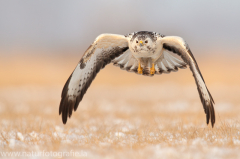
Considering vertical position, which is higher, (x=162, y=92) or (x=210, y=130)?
(x=162, y=92)

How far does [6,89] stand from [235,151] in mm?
17374

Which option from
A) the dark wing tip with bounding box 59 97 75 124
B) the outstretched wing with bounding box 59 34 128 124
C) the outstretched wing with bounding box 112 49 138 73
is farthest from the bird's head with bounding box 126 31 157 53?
the dark wing tip with bounding box 59 97 75 124

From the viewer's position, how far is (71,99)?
294 inches

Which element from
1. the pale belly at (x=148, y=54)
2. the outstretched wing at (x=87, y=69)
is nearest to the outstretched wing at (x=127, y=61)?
the pale belly at (x=148, y=54)

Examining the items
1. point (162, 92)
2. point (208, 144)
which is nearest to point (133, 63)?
point (208, 144)

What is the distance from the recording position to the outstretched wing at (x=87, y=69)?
7.41 metres

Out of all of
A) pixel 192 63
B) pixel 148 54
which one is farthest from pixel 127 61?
pixel 192 63

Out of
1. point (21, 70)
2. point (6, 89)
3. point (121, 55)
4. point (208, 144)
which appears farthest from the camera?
point (21, 70)

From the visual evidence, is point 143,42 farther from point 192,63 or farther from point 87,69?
point 87,69

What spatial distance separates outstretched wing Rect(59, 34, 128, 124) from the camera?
7406 mm

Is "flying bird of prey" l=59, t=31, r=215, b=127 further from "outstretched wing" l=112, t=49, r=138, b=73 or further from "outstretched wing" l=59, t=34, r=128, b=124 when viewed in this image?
"outstretched wing" l=112, t=49, r=138, b=73

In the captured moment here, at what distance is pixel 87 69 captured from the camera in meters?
7.62

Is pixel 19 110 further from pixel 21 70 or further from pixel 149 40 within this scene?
pixel 21 70

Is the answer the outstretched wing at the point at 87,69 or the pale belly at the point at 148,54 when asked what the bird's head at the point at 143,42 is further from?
the outstretched wing at the point at 87,69
